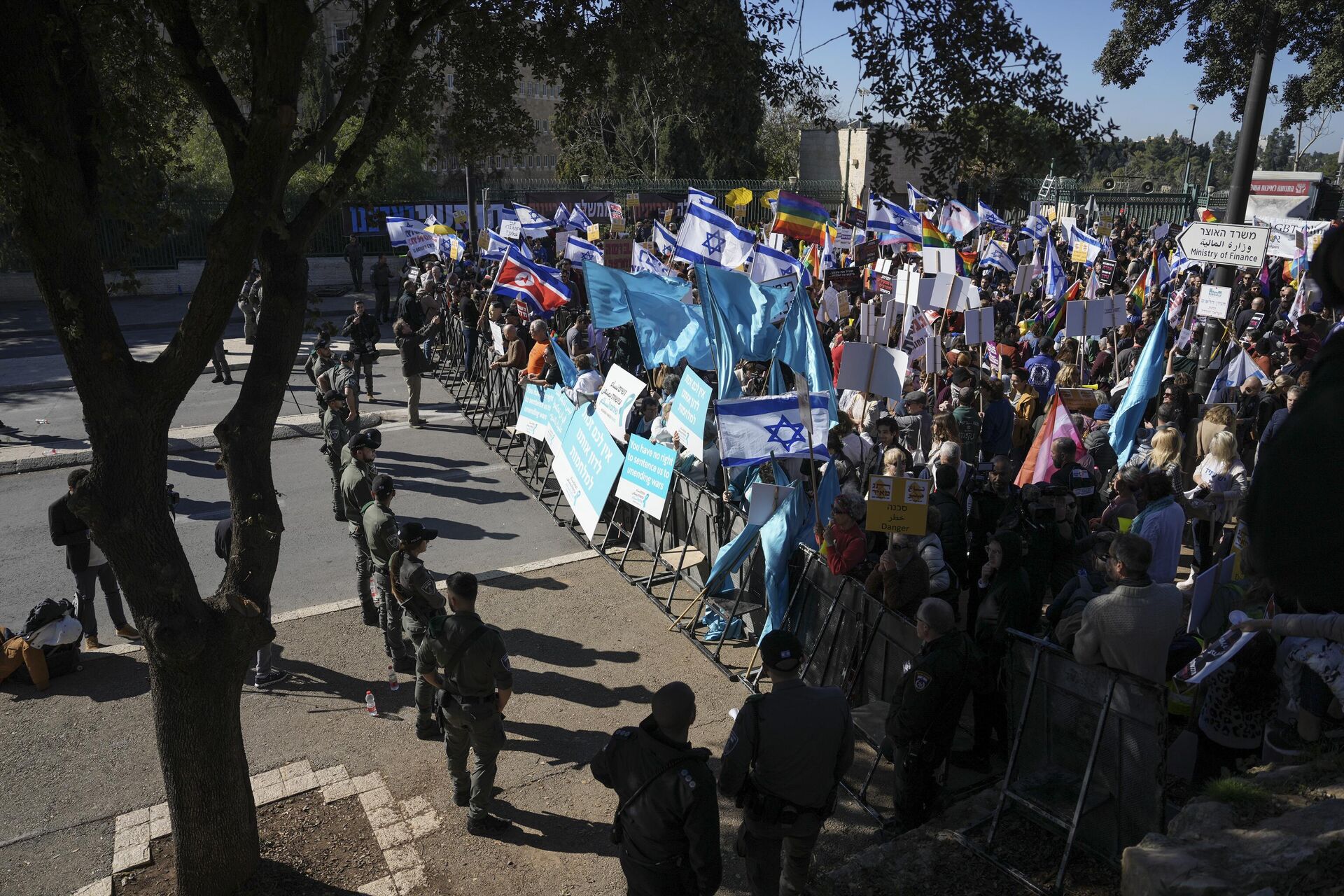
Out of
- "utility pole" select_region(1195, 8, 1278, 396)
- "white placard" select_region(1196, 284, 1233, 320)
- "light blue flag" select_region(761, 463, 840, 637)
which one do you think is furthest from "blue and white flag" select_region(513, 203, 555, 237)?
"light blue flag" select_region(761, 463, 840, 637)

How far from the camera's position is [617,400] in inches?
386

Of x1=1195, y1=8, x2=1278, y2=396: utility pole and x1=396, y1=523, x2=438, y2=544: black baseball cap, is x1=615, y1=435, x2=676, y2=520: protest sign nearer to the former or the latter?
x1=396, y1=523, x2=438, y2=544: black baseball cap

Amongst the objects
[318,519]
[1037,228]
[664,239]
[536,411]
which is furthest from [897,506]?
[1037,228]

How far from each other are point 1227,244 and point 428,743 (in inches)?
460

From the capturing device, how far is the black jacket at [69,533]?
25.5ft

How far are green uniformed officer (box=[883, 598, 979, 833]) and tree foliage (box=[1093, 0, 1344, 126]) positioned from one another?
547 cm

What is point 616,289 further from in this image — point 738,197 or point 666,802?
point 738,197

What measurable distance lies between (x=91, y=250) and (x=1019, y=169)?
5.00 meters

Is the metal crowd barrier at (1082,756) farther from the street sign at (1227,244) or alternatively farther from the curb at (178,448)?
the curb at (178,448)

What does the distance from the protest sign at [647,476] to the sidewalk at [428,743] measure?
0.97 m

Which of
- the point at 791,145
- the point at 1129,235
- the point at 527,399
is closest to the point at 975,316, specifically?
the point at 527,399

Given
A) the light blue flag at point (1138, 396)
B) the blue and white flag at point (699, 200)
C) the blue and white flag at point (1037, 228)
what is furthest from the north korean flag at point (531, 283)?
the blue and white flag at point (1037, 228)

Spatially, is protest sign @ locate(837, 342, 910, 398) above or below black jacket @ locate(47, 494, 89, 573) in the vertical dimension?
above

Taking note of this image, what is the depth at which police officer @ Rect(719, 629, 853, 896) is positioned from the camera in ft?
14.5
